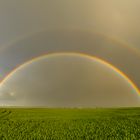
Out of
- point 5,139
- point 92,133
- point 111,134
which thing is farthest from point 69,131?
point 5,139

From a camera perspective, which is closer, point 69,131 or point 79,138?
point 79,138

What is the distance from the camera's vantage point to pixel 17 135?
29031 millimetres

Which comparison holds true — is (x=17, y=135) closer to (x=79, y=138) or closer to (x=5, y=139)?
(x=5, y=139)

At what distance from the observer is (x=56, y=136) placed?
90.8 feet

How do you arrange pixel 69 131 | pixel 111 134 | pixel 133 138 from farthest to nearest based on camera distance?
1. pixel 69 131
2. pixel 111 134
3. pixel 133 138

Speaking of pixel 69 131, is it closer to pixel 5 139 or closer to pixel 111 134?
pixel 111 134

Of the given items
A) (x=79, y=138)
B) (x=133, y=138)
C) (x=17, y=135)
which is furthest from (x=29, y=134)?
(x=133, y=138)

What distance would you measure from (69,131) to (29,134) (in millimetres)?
4289

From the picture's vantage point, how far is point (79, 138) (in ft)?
87.6

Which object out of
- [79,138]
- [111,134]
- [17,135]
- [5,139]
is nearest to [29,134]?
[17,135]

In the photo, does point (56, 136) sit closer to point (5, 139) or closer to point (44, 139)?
point (44, 139)

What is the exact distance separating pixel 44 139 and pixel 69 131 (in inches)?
184

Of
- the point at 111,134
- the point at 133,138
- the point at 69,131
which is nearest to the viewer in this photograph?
the point at 133,138

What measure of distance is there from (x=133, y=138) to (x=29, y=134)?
34.1 ft
